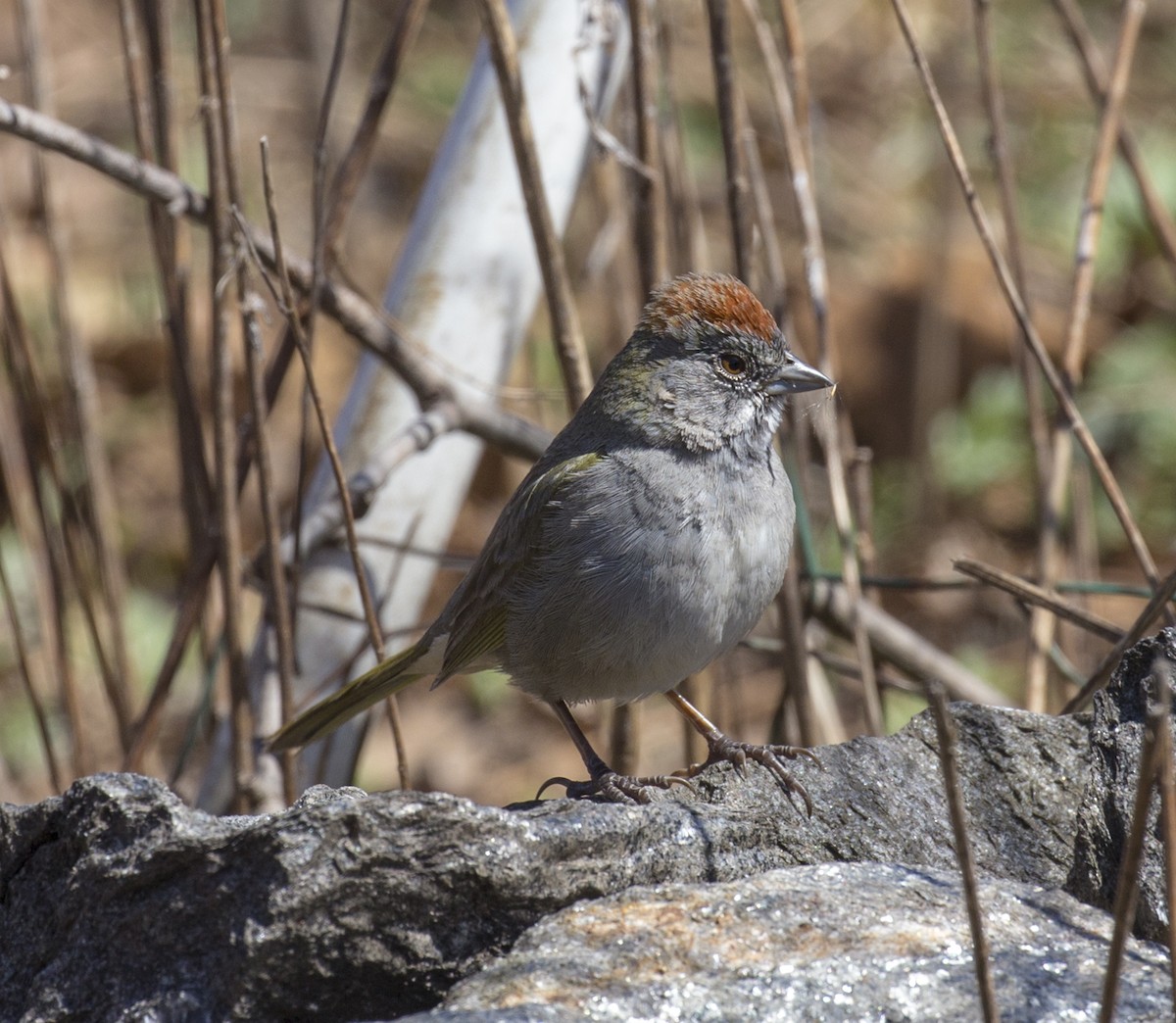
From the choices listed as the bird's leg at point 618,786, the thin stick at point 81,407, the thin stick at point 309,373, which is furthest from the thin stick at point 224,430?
the bird's leg at point 618,786

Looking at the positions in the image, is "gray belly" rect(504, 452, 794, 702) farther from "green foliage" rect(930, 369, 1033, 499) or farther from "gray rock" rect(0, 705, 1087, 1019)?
"green foliage" rect(930, 369, 1033, 499)

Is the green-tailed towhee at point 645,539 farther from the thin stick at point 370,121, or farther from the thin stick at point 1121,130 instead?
the thin stick at point 1121,130

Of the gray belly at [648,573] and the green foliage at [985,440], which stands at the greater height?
the green foliage at [985,440]

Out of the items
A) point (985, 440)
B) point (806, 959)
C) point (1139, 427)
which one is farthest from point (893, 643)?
point (985, 440)

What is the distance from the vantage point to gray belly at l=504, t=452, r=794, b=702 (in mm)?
3080

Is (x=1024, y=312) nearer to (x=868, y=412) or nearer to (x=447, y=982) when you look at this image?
(x=447, y=982)

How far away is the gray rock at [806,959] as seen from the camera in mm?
1961

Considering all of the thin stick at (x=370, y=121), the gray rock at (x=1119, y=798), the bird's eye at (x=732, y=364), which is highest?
the thin stick at (x=370, y=121)

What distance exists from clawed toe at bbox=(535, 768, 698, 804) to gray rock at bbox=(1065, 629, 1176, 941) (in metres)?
0.69

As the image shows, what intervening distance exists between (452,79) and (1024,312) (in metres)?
7.02

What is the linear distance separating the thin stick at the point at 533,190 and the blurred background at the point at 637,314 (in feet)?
0.68

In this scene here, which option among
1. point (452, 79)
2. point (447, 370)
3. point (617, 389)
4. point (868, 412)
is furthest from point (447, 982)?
point (452, 79)

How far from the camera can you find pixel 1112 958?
61.9 inches

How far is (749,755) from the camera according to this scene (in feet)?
9.37
